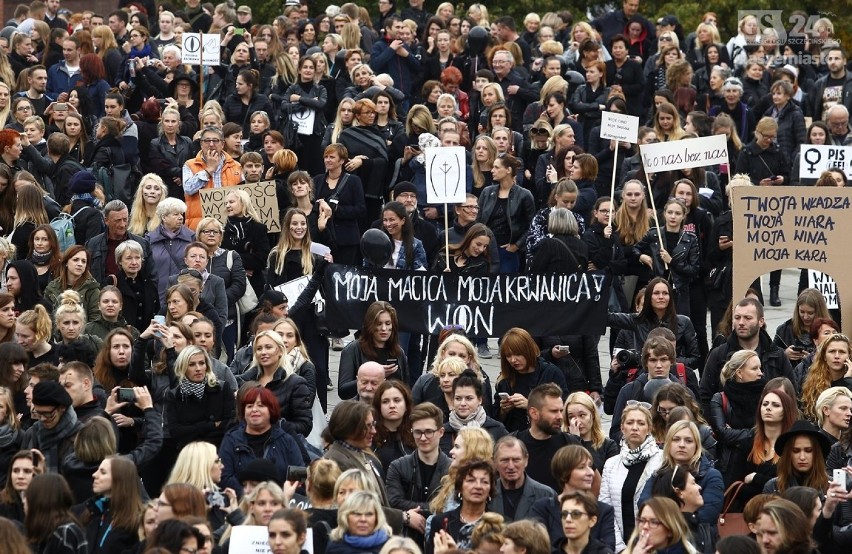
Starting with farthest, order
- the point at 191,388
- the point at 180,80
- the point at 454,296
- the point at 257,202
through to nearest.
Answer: the point at 180,80 → the point at 257,202 → the point at 454,296 → the point at 191,388

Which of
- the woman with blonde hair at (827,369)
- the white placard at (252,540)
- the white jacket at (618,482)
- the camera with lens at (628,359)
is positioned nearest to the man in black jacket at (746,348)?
the woman with blonde hair at (827,369)

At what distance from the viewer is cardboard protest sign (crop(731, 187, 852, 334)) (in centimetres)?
1593

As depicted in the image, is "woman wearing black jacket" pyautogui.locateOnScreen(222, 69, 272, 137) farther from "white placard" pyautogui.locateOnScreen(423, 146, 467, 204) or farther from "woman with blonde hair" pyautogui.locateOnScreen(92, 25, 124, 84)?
"white placard" pyautogui.locateOnScreen(423, 146, 467, 204)

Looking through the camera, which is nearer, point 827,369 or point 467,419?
point 467,419

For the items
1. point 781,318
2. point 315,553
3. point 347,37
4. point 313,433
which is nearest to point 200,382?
point 313,433

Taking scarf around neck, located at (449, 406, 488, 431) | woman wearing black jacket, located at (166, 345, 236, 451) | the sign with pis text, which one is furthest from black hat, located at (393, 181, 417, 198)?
scarf around neck, located at (449, 406, 488, 431)

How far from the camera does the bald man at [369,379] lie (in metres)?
13.4

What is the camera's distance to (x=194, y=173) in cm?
1827

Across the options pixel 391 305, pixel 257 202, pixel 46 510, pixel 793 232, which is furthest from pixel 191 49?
pixel 46 510

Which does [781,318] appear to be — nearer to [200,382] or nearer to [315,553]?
[200,382]

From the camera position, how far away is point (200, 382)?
1298 centimetres

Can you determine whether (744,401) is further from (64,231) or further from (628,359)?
(64,231)

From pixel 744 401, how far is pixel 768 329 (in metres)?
5.94

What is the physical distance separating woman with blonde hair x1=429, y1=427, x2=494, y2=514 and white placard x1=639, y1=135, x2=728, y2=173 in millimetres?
7223
